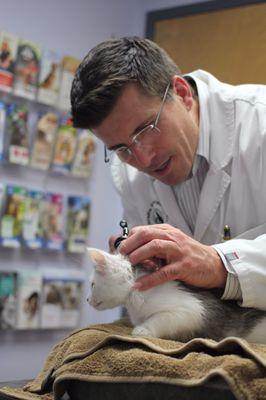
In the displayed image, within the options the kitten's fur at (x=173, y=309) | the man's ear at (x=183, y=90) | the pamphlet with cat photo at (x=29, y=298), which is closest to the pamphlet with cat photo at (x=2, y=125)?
the pamphlet with cat photo at (x=29, y=298)

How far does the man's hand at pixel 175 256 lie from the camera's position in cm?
102

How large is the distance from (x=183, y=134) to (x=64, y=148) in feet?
4.40

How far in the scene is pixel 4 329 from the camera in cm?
235

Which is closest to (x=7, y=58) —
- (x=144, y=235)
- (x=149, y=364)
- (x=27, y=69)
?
(x=27, y=69)

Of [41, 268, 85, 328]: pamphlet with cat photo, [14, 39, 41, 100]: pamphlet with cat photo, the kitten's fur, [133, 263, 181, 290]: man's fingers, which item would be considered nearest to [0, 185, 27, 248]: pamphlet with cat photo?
[41, 268, 85, 328]: pamphlet with cat photo

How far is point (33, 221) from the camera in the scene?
2.45m

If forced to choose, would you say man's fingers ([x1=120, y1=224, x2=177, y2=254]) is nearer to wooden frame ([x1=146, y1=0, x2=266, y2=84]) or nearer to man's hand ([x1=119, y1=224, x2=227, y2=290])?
man's hand ([x1=119, y1=224, x2=227, y2=290])

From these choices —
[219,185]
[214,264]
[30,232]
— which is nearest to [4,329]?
[30,232]

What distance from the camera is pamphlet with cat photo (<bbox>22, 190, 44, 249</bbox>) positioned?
2.41 m

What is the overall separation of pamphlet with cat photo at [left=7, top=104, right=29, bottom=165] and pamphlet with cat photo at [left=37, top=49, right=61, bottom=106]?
0.42 feet

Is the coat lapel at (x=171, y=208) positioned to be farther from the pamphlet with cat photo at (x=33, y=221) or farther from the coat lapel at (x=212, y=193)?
the pamphlet with cat photo at (x=33, y=221)

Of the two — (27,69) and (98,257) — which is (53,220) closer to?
(27,69)

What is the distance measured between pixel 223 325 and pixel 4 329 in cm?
145

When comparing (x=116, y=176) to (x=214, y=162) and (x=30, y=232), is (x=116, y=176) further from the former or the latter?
(x=30, y=232)
